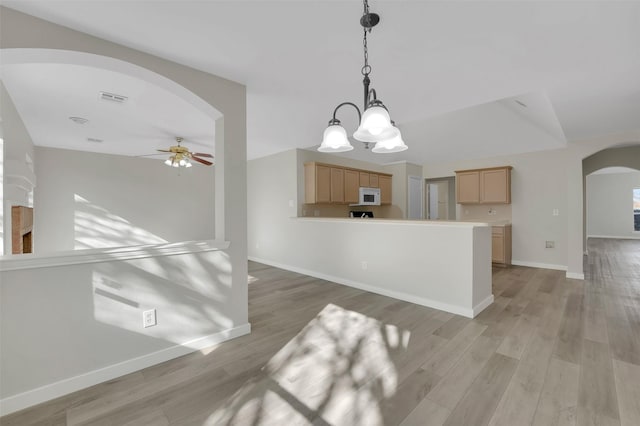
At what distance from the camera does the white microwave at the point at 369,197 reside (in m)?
6.04

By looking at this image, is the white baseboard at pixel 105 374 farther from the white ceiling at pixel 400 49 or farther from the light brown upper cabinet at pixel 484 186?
the light brown upper cabinet at pixel 484 186

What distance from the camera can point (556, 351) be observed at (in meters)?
2.26

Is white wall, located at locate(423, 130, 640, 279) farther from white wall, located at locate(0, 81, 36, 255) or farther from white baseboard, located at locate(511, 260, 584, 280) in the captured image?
white wall, located at locate(0, 81, 36, 255)

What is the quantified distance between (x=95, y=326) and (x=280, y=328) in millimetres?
1511

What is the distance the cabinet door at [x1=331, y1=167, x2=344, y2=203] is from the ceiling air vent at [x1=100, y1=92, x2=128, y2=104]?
11.4ft

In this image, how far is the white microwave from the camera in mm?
6043

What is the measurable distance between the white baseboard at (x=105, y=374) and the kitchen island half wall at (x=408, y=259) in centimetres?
211

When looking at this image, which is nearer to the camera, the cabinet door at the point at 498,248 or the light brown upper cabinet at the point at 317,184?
the light brown upper cabinet at the point at 317,184

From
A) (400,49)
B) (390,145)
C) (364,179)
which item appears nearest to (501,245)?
(364,179)

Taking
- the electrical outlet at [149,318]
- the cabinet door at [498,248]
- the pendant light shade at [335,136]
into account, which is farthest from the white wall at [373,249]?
the electrical outlet at [149,318]

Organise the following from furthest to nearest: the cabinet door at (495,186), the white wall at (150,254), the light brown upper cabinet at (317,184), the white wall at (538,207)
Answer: the cabinet door at (495,186), the white wall at (538,207), the light brown upper cabinet at (317,184), the white wall at (150,254)

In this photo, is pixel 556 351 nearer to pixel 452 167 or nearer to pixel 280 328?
pixel 280 328

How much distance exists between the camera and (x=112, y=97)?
289cm

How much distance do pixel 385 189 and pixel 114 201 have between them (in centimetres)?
606
